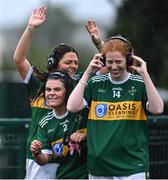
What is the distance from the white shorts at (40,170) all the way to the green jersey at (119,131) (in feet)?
1.77

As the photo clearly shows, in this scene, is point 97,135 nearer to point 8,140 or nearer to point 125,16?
point 8,140

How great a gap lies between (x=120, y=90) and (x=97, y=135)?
382mm

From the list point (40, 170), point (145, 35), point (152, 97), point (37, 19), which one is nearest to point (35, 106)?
point (40, 170)

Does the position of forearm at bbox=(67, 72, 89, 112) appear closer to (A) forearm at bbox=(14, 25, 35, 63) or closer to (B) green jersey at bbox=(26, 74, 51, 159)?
(B) green jersey at bbox=(26, 74, 51, 159)

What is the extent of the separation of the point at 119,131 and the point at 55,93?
70 cm

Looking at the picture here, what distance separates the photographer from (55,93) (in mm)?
5531

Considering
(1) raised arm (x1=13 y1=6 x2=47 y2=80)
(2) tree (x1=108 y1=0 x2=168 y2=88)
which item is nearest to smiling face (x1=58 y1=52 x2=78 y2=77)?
(1) raised arm (x1=13 y1=6 x2=47 y2=80)

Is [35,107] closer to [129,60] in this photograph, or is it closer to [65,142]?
[65,142]

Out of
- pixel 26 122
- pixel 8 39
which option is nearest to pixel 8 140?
pixel 26 122

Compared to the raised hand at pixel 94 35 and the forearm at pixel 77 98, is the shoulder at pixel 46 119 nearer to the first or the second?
the forearm at pixel 77 98

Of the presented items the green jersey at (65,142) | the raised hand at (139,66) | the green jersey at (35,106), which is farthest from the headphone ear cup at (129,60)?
the green jersey at (35,106)

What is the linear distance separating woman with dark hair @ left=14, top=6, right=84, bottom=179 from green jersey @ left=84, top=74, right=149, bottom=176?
68cm

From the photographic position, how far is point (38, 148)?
5238 millimetres

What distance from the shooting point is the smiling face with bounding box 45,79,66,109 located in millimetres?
5523
